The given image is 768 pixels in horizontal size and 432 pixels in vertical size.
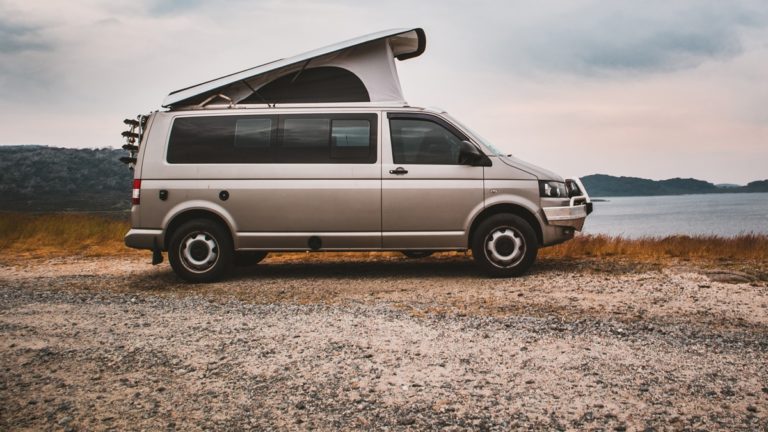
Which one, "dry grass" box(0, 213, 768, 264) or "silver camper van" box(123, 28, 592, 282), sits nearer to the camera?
"silver camper van" box(123, 28, 592, 282)

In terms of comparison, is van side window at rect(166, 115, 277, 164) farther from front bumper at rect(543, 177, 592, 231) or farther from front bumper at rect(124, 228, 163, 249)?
front bumper at rect(543, 177, 592, 231)

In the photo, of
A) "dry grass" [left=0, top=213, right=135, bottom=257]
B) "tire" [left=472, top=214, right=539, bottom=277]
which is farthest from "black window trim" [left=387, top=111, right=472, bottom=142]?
"dry grass" [left=0, top=213, right=135, bottom=257]

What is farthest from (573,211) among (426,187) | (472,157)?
(426,187)

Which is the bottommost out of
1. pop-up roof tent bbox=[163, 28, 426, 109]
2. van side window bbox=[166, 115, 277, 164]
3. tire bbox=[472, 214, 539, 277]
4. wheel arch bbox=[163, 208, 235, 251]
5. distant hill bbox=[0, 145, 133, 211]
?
tire bbox=[472, 214, 539, 277]

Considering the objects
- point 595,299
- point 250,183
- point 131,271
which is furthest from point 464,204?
point 131,271

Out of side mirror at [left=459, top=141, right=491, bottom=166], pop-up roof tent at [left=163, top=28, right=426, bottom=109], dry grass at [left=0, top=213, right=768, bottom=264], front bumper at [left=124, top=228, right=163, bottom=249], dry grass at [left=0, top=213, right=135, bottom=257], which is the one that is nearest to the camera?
side mirror at [left=459, top=141, right=491, bottom=166]

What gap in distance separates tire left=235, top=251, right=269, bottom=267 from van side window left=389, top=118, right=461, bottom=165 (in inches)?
114

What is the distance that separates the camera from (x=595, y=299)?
20.1 feet

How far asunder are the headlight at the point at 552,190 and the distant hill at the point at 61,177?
87972 millimetres

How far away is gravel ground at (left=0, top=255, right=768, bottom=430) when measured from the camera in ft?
10.5

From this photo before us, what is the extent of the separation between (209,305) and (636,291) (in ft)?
15.6

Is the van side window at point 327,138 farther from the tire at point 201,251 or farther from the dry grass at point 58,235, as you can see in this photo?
the dry grass at point 58,235

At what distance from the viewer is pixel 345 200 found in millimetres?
7484

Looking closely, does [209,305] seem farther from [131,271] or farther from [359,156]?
[131,271]
